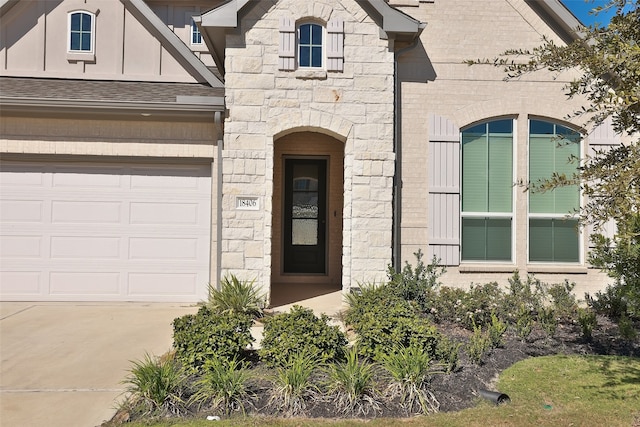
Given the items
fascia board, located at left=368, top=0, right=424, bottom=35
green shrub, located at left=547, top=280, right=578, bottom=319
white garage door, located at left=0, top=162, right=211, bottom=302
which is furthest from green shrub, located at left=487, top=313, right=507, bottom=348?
white garage door, located at left=0, top=162, right=211, bottom=302

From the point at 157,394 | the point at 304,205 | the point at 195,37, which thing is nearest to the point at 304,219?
the point at 304,205

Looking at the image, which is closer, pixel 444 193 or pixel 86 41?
pixel 444 193

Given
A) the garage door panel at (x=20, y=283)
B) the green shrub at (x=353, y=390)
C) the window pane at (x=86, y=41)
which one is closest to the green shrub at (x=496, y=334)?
the green shrub at (x=353, y=390)

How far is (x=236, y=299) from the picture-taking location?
23.4ft

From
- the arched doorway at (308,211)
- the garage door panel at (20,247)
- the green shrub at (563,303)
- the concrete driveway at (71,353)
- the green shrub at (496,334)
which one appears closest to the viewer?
the concrete driveway at (71,353)

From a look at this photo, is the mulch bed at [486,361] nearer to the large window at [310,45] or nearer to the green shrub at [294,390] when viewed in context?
the green shrub at [294,390]

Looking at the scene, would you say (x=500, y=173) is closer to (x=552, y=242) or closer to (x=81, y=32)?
(x=552, y=242)

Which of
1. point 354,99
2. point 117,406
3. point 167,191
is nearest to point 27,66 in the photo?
point 167,191

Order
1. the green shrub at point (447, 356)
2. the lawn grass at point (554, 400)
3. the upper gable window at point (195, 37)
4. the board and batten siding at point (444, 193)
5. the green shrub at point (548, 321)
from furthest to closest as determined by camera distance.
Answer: the upper gable window at point (195, 37) → the board and batten siding at point (444, 193) → the green shrub at point (548, 321) → the green shrub at point (447, 356) → the lawn grass at point (554, 400)

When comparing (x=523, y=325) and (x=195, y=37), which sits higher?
(x=195, y=37)

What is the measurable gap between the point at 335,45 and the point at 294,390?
19.6ft

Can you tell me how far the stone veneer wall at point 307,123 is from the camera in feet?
26.1

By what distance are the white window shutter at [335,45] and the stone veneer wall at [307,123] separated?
0.11 metres

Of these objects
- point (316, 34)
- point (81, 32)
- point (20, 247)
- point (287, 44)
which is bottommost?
point (20, 247)
